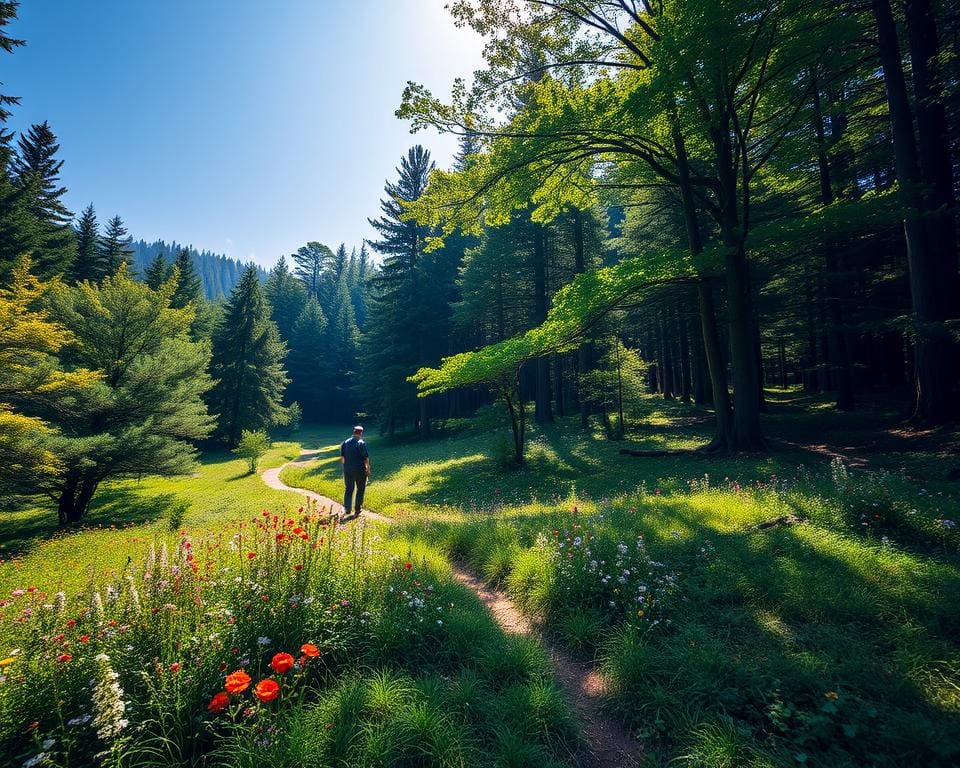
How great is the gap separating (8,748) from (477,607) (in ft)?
11.2

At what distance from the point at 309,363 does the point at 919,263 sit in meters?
61.9

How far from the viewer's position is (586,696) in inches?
125

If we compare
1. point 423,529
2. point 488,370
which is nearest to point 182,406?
point 488,370

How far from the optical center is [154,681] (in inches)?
99.5

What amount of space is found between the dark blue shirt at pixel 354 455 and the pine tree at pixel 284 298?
2236 inches

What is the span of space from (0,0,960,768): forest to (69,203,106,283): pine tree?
0.83m

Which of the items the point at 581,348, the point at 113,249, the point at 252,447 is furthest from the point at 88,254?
the point at 581,348

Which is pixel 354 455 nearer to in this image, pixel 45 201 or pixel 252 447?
pixel 252 447

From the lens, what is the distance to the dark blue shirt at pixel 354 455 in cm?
1022

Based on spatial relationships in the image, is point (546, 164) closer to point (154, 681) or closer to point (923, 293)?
point (923, 293)

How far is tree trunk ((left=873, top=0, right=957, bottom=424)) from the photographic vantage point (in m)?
10.8

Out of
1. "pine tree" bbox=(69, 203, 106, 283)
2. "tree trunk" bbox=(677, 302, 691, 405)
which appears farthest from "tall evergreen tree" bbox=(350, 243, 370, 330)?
"tree trunk" bbox=(677, 302, 691, 405)

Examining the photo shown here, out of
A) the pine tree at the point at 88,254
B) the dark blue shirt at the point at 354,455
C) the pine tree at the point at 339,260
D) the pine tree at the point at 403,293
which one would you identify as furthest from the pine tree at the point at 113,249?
the pine tree at the point at 339,260

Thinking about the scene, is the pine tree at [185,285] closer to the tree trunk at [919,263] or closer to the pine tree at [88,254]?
the pine tree at [88,254]
